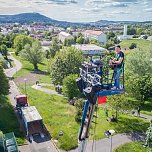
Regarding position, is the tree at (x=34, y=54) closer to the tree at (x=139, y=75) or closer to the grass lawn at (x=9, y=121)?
the tree at (x=139, y=75)

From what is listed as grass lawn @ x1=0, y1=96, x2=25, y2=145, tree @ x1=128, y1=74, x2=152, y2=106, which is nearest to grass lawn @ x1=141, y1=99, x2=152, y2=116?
tree @ x1=128, y1=74, x2=152, y2=106

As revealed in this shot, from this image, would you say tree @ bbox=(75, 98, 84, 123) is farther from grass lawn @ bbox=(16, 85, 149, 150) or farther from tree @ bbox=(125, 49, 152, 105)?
tree @ bbox=(125, 49, 152, 105)

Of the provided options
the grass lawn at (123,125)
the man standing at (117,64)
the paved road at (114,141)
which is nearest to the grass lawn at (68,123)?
the grass lawn at (123,125)

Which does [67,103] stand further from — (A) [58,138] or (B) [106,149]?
(B) [106,149]

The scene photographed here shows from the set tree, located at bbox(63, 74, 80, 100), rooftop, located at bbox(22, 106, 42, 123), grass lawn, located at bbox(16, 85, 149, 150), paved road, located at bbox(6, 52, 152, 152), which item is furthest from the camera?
tree, located at bbox(63, 74, 80, 100)

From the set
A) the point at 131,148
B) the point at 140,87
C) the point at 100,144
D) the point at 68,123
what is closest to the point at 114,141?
the point at 100,144
